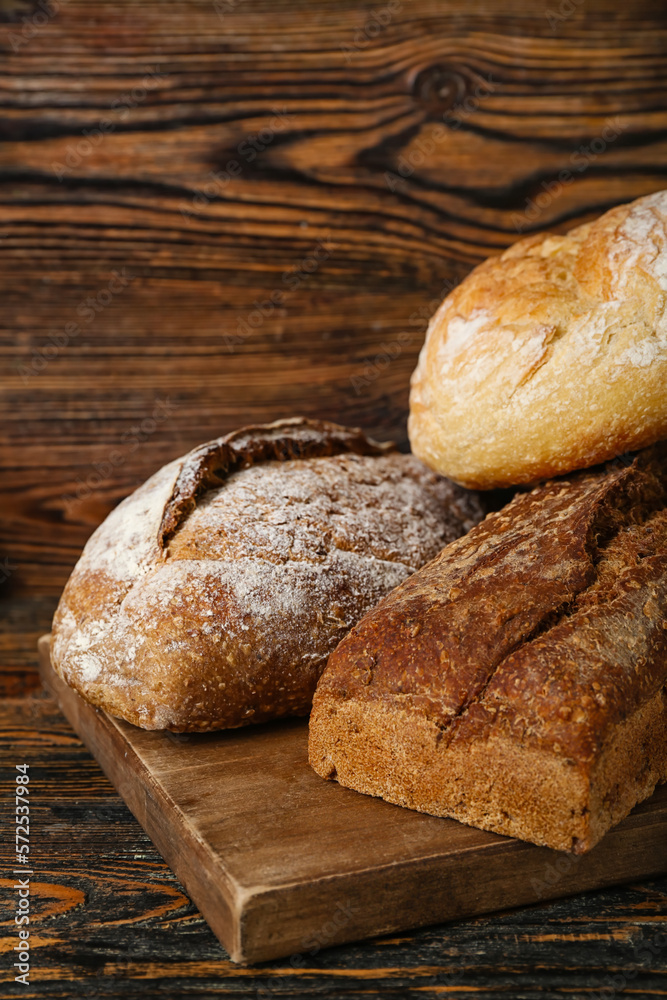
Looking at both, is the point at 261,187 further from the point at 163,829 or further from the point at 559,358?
the point at 163,829

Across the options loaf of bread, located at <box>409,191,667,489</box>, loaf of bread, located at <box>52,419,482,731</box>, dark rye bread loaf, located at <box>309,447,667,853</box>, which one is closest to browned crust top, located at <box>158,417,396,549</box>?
loaf of bread, located at <box>52,419,482,731</box>

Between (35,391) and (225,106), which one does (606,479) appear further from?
(35,391)

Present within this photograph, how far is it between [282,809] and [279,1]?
7.90ft

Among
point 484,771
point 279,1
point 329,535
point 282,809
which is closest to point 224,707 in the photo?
point 282,809

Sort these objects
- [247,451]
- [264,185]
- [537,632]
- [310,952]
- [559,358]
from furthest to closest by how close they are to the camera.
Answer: [264,185], [247,451], [559,358], [537,632], [310,952]

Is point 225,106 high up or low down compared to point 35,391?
up

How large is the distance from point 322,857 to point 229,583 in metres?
0.62

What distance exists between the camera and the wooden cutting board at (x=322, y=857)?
1320 millimetres

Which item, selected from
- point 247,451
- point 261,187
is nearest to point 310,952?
point 247,451

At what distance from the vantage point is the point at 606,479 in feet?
6.03

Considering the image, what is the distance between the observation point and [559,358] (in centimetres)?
180

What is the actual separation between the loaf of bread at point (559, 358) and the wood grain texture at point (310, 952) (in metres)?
0.85

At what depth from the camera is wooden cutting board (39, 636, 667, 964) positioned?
132cm

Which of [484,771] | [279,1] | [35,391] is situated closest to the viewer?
[484,771]
